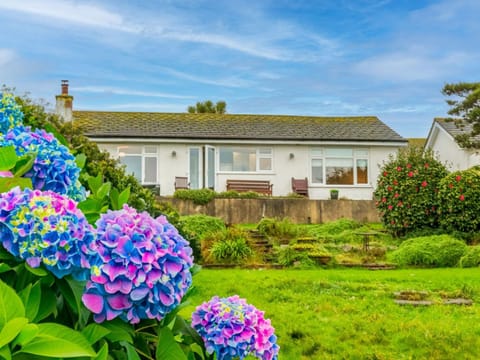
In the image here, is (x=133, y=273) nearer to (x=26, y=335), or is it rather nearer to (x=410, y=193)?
(x=26, y=335)

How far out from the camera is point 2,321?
1158 millimetres

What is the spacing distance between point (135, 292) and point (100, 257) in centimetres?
13

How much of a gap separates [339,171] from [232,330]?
2466 cm

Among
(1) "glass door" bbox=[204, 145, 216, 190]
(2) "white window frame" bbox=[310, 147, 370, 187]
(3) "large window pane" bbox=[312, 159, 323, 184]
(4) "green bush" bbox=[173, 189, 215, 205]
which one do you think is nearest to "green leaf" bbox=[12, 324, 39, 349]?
(4) "green bush" bbox=[173, 189, 215, 205]

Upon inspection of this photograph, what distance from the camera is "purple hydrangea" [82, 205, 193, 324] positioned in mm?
1353

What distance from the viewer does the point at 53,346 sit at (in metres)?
1.15

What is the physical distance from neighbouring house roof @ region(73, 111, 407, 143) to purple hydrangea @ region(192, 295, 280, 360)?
2267 centimetres

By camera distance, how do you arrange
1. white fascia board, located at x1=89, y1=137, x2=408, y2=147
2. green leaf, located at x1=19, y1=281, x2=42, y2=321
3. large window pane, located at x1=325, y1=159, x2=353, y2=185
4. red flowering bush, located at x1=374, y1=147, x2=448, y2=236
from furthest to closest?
large window pane, located at x1=325, y1=159, x2=353, y2=185, white fascia board, located at x1=89, y1=137, x2=408, y2=147, red flowering bush, located at x1=374, y1=147, x2=448, y2=236, green leaf, located at x1=19, y1=281, x2=42, y2=321

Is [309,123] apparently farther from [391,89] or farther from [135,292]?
[135,292]

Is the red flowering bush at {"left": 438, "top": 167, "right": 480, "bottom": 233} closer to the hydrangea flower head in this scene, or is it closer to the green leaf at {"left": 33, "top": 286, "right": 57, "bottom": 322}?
the hydrangea flower head

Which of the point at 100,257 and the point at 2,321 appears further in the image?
the point at 100,257

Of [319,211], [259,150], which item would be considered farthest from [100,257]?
[259,150]

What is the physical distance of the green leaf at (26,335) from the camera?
1121 mm

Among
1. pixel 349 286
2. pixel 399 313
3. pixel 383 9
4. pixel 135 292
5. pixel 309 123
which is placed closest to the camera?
pixel 135 292
